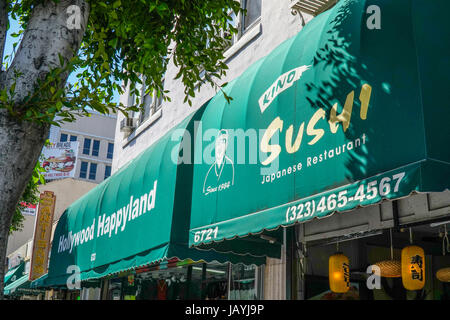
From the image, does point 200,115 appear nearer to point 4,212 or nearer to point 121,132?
point 4,212

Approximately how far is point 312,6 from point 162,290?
7492mm

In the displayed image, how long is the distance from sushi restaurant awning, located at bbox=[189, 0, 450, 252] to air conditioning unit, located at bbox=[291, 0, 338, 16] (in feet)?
3.65

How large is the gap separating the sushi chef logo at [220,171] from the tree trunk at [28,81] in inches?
114

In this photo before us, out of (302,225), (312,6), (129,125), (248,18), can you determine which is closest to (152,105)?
(129,125)

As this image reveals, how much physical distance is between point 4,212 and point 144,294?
893 centimetres

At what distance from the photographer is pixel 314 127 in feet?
18.1

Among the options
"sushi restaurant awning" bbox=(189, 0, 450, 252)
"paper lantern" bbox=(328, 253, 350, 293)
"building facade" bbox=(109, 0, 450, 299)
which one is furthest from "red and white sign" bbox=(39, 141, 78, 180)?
"paper lantern" bbox=(328, 253, 350, 293)

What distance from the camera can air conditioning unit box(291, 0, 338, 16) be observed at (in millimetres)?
7500

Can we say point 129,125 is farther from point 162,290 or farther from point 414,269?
point 414,269

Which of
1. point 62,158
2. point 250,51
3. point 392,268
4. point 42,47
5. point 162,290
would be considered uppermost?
point 62,158

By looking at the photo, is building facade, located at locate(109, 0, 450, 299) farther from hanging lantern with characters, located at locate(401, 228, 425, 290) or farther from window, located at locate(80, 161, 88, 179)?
window, located at locate(80, 161, 88, 179)

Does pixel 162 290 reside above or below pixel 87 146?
below

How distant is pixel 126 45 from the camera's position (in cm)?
740
